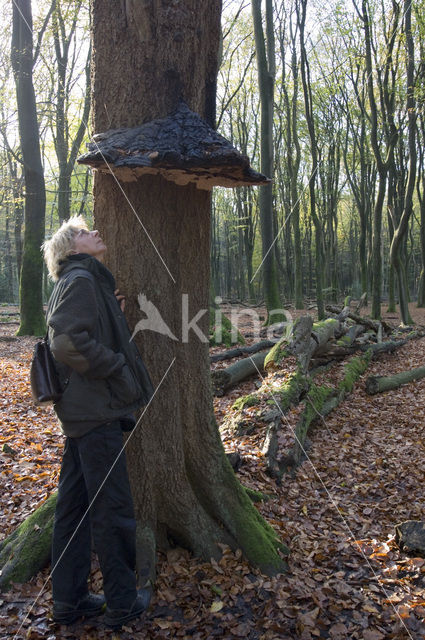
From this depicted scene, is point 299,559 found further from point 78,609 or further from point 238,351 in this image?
point 238,351

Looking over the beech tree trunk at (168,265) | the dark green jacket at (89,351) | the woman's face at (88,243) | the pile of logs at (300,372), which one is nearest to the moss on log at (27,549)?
Answer: the beech tree trunk at (168,265)

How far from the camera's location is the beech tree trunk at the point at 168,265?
3002mm

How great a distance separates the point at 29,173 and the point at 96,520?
38.2 feet

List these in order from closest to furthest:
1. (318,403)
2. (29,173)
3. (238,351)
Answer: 1. (318,403)
2. (238,351)
3. (29,173)

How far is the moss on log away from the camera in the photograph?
3.00m

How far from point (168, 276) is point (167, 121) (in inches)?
39.2

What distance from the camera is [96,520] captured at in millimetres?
2646

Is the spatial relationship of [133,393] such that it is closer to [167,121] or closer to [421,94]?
[167,121]

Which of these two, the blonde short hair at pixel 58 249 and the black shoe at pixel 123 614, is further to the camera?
the blonde short hair at pixel 58 249

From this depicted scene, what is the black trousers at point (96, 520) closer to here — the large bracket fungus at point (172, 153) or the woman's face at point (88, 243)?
the woman's face at point (88, 243)

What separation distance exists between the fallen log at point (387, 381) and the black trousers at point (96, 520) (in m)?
6.60

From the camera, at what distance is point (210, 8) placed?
124 inches

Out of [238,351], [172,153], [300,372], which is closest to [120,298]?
[172,153]

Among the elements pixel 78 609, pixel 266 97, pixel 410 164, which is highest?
pixel 266 97
